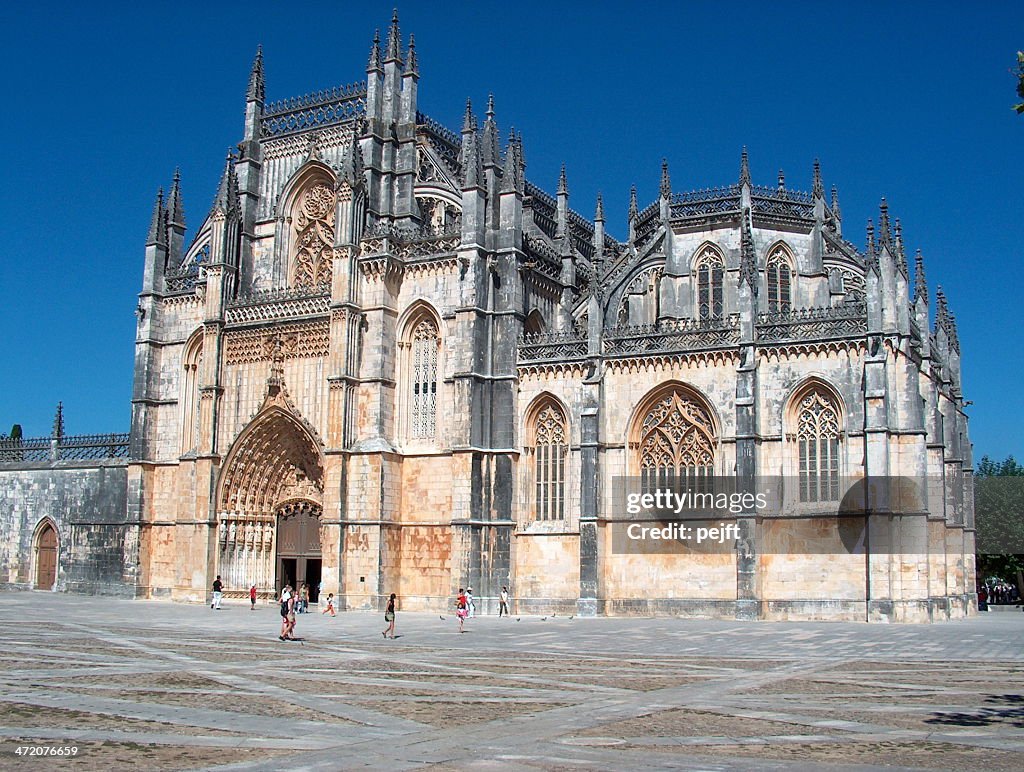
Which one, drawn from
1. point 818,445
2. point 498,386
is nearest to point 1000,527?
point 818,445

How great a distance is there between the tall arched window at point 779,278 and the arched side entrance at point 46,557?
1437 inches

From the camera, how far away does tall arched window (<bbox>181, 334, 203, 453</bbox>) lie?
48.3m

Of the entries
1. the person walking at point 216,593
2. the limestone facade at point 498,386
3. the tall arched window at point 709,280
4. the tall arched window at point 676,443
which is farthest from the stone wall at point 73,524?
the tall arched window at point 709,280

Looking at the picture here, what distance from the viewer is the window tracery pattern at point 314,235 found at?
1876 inches

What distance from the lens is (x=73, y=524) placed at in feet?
171

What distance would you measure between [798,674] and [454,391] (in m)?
23.0

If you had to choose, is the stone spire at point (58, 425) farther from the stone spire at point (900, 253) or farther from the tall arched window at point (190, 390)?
the stone spire at point (900, 253)

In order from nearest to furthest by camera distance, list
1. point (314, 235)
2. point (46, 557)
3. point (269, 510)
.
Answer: point (269, 510) → point (314, 235) → point (46, 557)

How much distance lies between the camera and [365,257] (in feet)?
141

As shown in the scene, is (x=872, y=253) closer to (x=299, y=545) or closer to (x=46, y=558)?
(x=299, y=545)

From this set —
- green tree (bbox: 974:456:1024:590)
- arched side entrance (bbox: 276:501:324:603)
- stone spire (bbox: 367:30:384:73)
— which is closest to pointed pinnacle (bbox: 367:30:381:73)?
stone spire (bbox: 367:30:384:73)

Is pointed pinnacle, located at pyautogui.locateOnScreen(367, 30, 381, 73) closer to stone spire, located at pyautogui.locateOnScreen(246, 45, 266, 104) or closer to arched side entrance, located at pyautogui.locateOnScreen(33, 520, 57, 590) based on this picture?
stone spire, located at pyautogui.locateOnScreen(246, 45, 266, 104)

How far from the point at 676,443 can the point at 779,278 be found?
13.8m

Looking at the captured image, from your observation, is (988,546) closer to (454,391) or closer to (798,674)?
(454,391)
